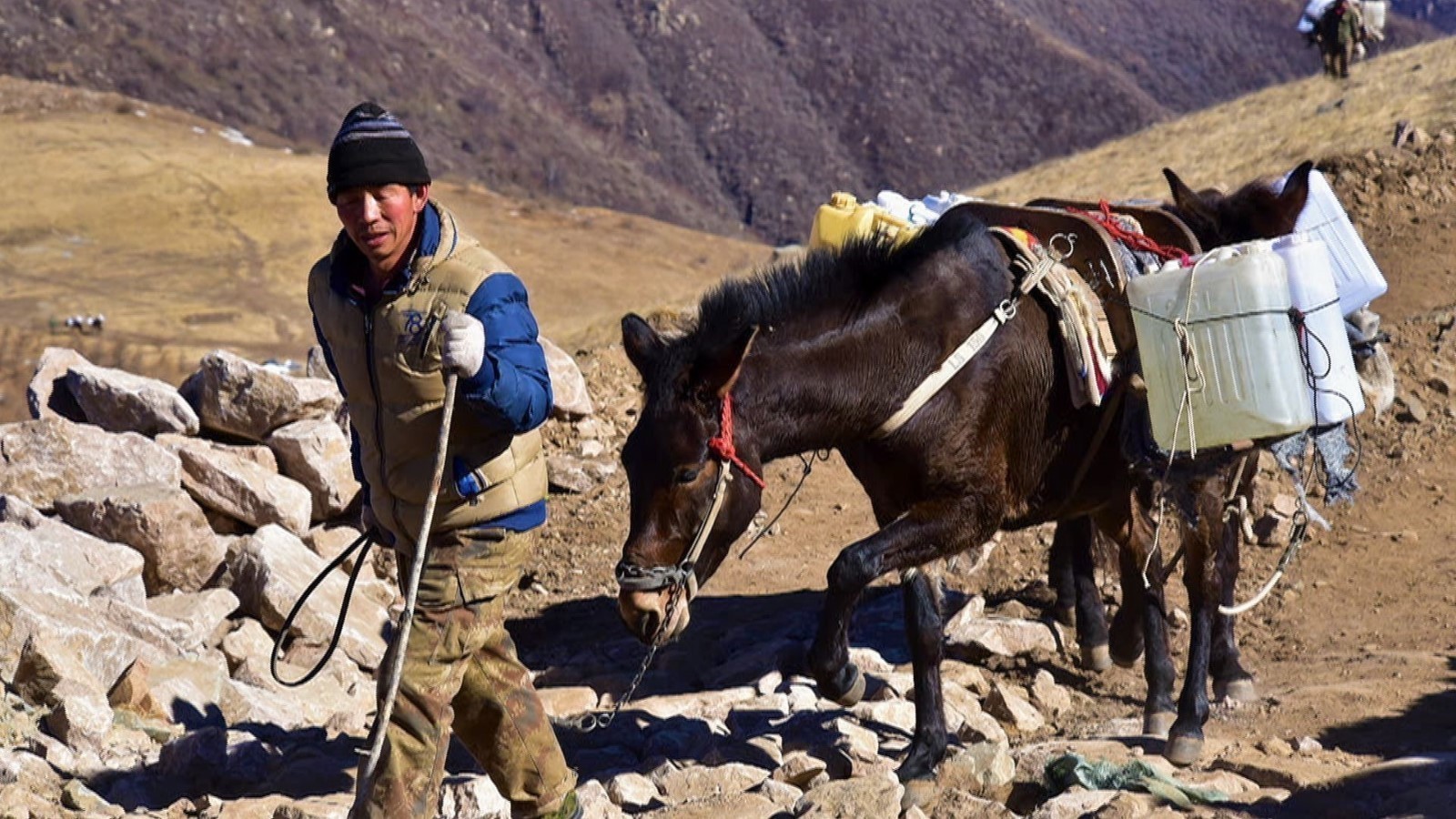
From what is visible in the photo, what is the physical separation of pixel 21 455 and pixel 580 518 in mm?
3028

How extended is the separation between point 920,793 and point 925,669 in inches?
20.7

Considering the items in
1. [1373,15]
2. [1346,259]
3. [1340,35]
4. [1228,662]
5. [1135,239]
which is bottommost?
[1228,662]

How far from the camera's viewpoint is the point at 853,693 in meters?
5.79

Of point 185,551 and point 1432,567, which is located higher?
point 185,551

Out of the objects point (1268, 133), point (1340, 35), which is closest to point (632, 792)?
point (1268, 133)

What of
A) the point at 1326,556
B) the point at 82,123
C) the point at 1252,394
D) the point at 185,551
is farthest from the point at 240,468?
the point at 82,123

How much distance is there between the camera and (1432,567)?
333 inches

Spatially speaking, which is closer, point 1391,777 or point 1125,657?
point 1391,777

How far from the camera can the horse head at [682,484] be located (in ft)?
15.3

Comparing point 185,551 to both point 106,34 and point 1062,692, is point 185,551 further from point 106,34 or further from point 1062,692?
point 106,34

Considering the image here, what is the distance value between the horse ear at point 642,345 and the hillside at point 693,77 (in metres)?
41.6

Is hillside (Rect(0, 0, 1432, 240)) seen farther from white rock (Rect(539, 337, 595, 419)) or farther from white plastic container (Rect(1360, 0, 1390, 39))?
white rock (Rect(539, 337, 595, 419))

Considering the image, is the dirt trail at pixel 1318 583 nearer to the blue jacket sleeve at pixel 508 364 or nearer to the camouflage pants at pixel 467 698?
the camouflage pants at pixel 467 698

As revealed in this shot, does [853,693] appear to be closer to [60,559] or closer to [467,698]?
[467,698]
